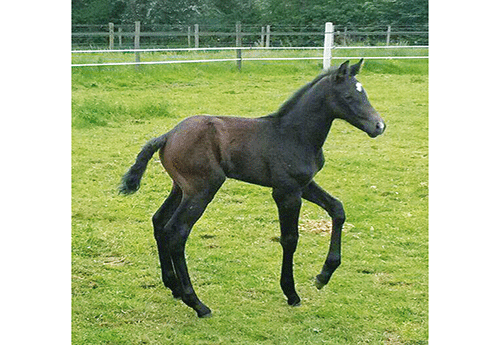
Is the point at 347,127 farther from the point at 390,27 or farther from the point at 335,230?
the point at 390,27

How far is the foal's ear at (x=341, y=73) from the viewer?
4.57 meters

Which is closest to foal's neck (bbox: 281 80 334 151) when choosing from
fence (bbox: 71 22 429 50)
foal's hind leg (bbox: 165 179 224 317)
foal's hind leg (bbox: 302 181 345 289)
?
foal's hind leg (bbox: 302 181 345 289)

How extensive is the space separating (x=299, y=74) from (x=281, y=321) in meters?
10.3

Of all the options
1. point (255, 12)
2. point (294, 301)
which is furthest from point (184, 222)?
point (255, 12)

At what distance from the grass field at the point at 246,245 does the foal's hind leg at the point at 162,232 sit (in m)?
0.15

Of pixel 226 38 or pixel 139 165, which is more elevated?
pixel 226 38

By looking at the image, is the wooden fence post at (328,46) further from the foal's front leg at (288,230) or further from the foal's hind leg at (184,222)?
the foal's hind leg at (184,222)

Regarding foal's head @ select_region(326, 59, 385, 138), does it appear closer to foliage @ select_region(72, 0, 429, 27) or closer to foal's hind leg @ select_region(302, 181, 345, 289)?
foal's hind leg @ select_region(302, 181, 345, 289)

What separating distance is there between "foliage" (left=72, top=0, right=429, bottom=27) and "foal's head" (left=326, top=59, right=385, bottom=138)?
52.1 feet

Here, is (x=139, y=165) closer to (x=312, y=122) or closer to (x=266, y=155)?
(x=266, y=155)

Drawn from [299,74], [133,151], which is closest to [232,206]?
[133,151]

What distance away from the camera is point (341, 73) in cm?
459

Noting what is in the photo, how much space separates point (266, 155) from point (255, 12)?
17.9m

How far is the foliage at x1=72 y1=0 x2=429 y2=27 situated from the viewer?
1970cm
